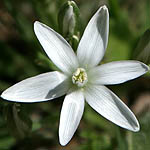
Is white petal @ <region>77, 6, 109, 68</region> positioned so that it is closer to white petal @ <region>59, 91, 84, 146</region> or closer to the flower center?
the flower center

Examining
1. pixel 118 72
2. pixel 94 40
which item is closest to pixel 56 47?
pixel 94 40

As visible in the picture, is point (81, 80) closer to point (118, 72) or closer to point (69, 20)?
Answer: point (118, 72)

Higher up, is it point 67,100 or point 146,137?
point 67,100

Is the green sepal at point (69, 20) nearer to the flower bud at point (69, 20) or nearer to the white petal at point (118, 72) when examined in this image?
the flower bud at point (69, 20)

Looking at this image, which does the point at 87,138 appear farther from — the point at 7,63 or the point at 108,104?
the point at 7,63

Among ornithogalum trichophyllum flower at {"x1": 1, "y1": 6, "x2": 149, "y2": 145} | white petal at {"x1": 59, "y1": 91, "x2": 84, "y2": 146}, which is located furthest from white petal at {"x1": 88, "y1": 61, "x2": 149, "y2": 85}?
white petal at {"x1": 59, "y1": 91, "x2": 84, "y2": 146}

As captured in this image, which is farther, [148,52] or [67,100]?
[148,52]

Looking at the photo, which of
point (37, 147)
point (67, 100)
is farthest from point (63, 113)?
point (37, 147)
